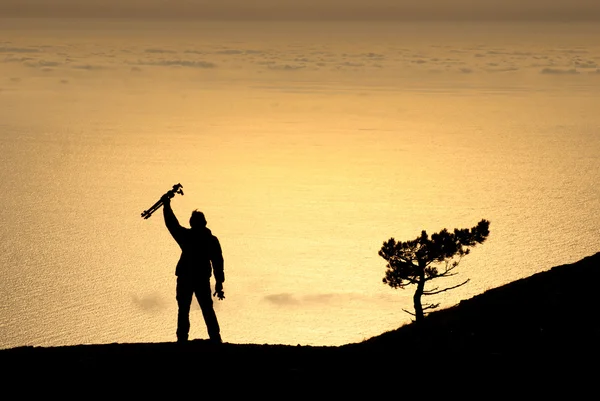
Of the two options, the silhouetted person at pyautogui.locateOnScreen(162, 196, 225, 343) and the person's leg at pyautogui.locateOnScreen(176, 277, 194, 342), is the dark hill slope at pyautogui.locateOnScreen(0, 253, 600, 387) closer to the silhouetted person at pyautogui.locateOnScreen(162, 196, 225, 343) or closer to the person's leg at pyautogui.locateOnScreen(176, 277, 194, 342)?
the person's leg at pyautogui.locateOnScreen(176, 277, 194, 342)

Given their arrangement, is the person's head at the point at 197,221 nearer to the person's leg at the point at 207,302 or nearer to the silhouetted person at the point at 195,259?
the silhouetted person at the point at 195,259

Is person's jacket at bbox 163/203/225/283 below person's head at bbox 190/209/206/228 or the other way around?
below

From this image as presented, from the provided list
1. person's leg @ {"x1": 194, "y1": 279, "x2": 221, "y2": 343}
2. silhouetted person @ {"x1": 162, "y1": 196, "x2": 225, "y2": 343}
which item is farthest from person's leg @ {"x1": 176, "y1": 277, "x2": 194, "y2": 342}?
person's leg @ {"x1": 194, "y1": 279, "x2": 221, "y2": 343}

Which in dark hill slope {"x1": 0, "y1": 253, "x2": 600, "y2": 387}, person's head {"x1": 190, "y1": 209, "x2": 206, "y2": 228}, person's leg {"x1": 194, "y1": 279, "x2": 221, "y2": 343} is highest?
person's head {"x1": 190, "y1": 209, "x2": 206, "y2": 228}

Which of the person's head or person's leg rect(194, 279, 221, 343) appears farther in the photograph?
person's leg rect(194, 279, 221, 343)

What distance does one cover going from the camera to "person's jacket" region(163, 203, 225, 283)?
18.5m

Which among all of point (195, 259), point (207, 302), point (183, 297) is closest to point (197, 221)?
point (195, 259)

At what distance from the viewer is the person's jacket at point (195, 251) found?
1855 cm

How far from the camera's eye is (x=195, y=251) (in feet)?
61.1

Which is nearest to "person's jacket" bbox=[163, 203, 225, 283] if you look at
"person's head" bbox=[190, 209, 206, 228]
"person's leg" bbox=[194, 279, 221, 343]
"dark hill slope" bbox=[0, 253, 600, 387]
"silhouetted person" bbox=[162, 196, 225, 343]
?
"silhouetted person" bbox=[162, 196, 225, 343]

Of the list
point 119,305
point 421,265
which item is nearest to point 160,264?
point 119,305

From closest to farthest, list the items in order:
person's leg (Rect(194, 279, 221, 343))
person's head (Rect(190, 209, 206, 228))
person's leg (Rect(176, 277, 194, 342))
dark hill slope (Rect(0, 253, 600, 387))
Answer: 1. dark hill slope (Rect(0, 253, 600, 387))
2. person's head (Rect(190, 209, 206, 228))
3. person's leg (Rect(176, 277, 194, 342))
4. person's leg (Rect(194, 279, 221, 343))

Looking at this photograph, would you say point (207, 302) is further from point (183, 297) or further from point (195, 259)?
point (195, 259)

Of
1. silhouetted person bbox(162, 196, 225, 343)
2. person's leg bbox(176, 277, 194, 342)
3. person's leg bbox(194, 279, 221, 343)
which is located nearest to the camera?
silhouetted person bbox(162, 196, 225, 343)
